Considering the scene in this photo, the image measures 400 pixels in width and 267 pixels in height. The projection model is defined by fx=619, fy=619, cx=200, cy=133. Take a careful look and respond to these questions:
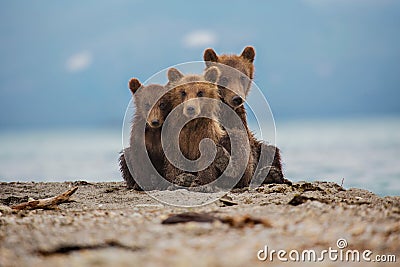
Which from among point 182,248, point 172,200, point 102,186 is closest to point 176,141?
point 172,200

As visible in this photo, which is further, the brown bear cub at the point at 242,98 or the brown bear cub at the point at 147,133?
the brown bear cub at the point at 242,98

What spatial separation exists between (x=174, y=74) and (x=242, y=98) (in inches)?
43.3

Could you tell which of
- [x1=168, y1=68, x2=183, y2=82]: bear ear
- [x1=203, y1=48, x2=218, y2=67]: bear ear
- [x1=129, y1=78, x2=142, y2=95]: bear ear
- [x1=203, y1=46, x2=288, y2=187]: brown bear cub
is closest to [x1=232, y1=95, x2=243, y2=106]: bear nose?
[x1=203, y1=46, x2=288, y2=187]: brown bear cub

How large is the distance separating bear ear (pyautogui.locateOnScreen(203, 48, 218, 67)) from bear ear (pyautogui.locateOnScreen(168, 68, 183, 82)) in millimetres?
1040

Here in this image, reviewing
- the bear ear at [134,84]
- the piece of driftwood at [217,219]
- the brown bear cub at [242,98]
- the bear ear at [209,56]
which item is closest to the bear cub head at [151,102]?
the bear ear at [134,84]

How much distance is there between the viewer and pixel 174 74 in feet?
29.5

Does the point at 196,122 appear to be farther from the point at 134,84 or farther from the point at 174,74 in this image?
the point at 134,84

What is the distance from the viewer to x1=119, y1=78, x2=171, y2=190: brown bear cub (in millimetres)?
8930

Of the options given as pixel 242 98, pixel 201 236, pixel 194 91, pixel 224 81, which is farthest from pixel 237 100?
pixel 201 236

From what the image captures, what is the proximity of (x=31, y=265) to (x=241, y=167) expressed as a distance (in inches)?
213

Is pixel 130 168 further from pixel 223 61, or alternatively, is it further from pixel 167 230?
pixel 167 230

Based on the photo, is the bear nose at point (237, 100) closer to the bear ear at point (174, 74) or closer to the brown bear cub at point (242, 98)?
the brown bear cub at point (242, 98)

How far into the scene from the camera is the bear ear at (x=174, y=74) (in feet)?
29.5

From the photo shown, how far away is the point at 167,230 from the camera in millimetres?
4559
